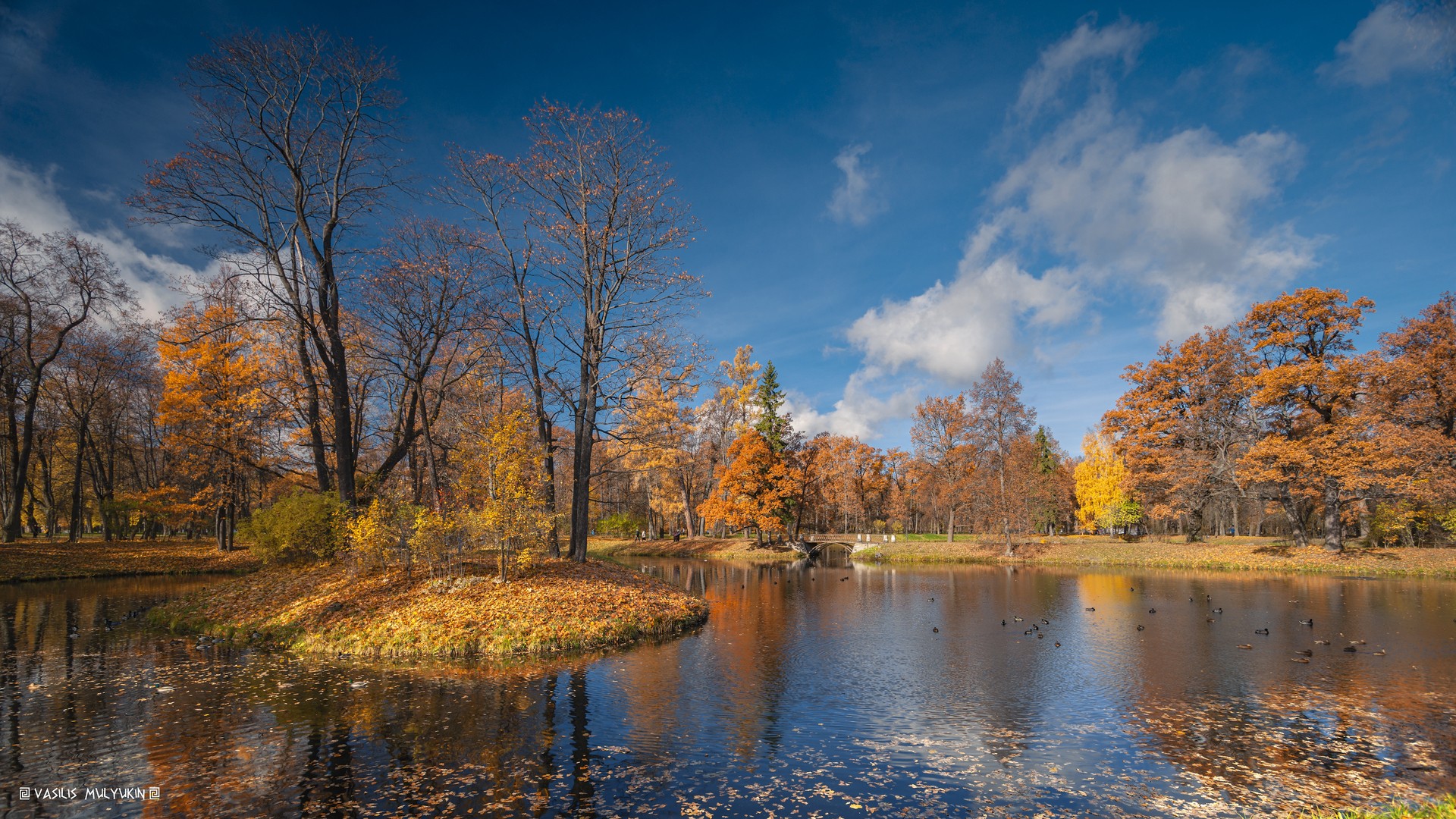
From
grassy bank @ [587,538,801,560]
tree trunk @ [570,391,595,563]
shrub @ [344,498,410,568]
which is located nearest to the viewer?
shrub @ [344,498,410,568]

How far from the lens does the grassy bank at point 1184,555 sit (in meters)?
33.3

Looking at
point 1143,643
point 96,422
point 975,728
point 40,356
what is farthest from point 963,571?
point 96,422

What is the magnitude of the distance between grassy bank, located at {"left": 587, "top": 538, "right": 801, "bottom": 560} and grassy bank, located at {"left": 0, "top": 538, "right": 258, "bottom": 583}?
23.1 meters

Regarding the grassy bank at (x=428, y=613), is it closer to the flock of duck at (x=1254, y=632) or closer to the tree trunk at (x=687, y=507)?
the flock of duck at (x=1254, y=632)

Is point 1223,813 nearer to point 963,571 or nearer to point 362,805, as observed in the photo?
point 362,805

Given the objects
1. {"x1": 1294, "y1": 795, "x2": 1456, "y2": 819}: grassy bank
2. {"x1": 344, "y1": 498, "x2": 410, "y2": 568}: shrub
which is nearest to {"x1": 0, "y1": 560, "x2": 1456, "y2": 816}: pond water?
{"x1": 1294, "y1": 795, "x2": 1456, "y2": 819}: grassy bank

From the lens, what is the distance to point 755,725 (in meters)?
10.0

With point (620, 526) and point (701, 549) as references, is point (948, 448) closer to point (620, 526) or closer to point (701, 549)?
point (701, 549)

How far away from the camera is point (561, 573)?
19.0 meters

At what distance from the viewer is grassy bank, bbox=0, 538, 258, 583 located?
28672mm

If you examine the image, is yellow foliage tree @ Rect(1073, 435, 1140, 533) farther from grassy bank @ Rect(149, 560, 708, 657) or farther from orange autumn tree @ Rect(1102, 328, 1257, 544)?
grassy bank @ Rect(149, 560, 708, 657)

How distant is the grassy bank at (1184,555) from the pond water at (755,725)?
20619 millimetres

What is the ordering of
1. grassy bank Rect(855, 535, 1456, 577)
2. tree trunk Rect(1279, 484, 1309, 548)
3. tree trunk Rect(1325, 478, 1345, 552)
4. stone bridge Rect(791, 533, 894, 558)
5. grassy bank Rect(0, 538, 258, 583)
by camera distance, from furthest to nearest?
stone bridge Rect(791, 533, 894, 558)
tree trunk Rect(1279, 484, 1309, 548)
tree trunk Rect(1325, 478, 1345, 552)
grassy bank Rect(855, 535, 1456, 577)
grassy bank Rect(0, 538, 258, 583)

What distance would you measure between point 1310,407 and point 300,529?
50325 millimetres
